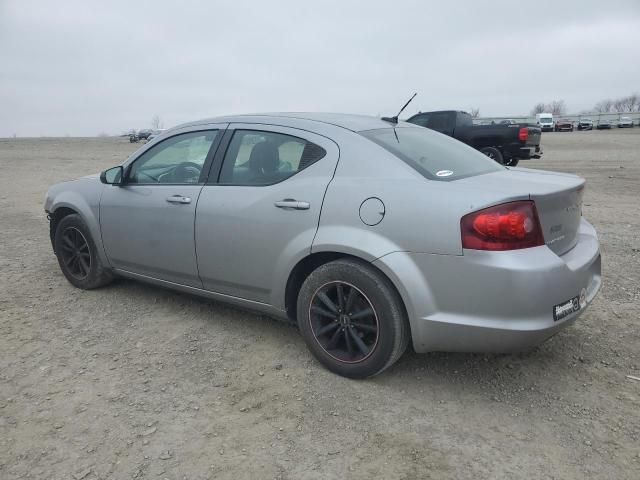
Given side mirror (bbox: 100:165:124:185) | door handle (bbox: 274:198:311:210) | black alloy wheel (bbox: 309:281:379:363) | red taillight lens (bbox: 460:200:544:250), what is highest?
side mirror (bbox: 100:165:124:185)

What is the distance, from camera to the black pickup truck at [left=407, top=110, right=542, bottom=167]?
551 inches

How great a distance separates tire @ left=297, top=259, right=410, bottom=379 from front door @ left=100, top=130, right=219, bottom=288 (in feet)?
3.46

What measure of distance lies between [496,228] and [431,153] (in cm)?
89

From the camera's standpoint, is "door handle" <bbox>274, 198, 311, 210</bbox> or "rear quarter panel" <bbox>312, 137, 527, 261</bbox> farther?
"door handle" <bbox>274, 198, 311, 210</bbox>

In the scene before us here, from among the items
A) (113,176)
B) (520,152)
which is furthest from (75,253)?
(520,152)

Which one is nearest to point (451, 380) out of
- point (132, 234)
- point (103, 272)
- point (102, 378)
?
point (102, 378)

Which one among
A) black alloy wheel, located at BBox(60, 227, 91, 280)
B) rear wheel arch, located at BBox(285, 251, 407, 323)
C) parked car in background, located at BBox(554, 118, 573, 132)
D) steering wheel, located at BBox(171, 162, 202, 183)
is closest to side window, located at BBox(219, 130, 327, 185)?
steering wheel, located at BBox(171, 162, 202, 183)

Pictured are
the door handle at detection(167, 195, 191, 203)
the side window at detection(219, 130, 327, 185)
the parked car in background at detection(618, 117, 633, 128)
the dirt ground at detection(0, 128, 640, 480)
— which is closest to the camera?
the dirt ground at detection(0, 128, 640, 480)

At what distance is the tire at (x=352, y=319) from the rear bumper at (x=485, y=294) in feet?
0.33

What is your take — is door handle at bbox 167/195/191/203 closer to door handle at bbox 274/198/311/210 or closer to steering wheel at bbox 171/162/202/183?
steering wheel at bbox 171/162/202/183

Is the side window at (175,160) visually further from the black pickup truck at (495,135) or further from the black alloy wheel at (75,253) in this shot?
the black pickup truck at (495,135)

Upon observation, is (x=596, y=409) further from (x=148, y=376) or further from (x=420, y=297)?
(x=148, y=376)

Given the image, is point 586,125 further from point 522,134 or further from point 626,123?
point 522,134

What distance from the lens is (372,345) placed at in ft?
9.77
